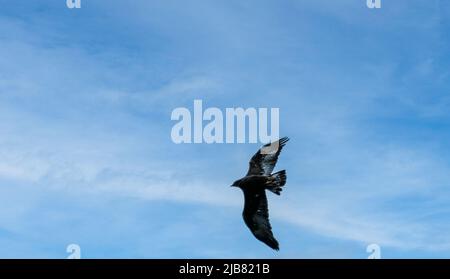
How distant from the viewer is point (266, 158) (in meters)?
28.8

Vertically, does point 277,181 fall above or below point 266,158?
below

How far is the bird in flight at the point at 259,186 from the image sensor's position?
28.4m

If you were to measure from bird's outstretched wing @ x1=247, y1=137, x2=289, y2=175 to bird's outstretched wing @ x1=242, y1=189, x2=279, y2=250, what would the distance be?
0.97 m

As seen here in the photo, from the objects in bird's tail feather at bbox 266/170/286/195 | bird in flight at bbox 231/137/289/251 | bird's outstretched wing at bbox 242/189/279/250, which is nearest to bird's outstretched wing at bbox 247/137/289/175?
bird in flight at bbox 231/137/289/251

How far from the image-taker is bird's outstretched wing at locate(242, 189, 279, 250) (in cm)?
2856

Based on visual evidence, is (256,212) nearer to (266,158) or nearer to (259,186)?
(259,186)

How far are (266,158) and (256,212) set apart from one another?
2.62 meters

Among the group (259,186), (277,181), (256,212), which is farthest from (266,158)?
(256,212)

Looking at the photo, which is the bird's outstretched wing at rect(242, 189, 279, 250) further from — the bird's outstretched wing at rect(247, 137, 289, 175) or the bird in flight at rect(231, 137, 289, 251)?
the bird's outstretched wing at rect(247, 137, 289, 175)

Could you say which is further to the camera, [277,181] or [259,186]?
[259,186]
